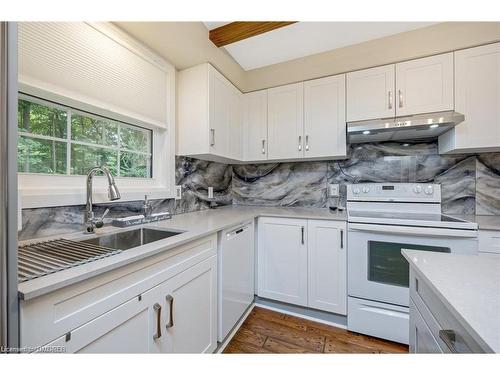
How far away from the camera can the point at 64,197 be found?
1152mm

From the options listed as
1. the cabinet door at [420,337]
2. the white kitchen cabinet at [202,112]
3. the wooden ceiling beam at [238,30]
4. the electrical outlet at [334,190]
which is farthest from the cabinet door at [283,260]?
the wooden ceiling beam at [238,30]

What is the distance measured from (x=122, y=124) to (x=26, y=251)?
1.06 m

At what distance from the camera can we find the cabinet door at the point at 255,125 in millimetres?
2363

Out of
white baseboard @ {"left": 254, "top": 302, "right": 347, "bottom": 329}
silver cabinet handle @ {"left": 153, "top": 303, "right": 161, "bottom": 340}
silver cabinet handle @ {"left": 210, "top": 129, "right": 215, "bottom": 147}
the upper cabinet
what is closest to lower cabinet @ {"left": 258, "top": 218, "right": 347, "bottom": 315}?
white baseboard @ {"left": 254, "top": 302, "right": 347, "bottom": 329}

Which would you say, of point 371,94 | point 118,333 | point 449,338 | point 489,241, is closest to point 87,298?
point 118,333

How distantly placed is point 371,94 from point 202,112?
1531mm

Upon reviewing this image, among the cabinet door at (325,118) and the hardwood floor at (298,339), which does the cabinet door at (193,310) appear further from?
the cabinet door at (325,118)

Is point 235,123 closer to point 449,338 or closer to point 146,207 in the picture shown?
point 146,207

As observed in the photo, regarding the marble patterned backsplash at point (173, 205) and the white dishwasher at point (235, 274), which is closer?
the marble patterned backsplash at point (173, 205)

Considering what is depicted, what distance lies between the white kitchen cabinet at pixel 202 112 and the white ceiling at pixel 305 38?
0.36 meters

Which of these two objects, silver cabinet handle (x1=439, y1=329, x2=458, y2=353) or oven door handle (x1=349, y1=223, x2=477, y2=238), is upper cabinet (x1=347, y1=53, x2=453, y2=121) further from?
silver cabinet handle (x1=439, y1=329, x2=458, y2=353)

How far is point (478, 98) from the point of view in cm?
163

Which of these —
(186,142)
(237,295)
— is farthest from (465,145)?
(186,142)

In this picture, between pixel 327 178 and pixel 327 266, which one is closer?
pixel 327 266
